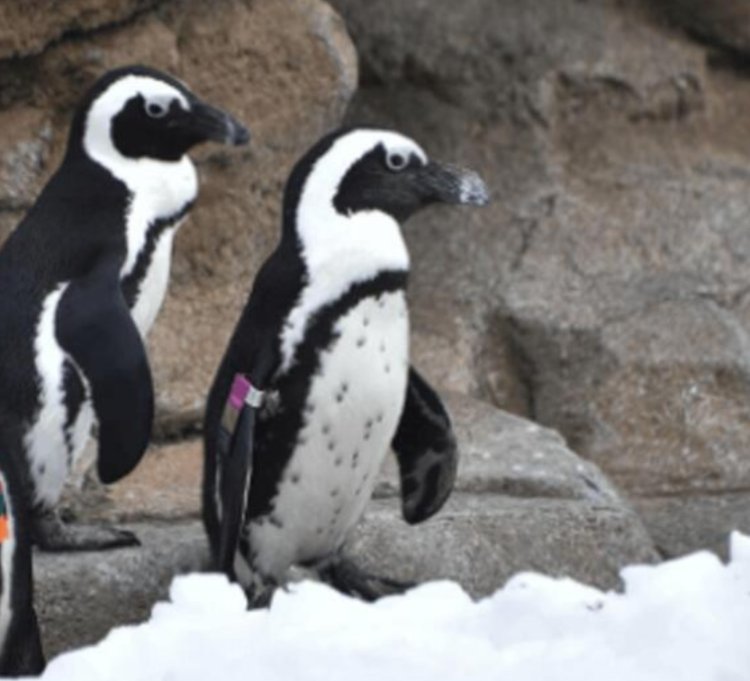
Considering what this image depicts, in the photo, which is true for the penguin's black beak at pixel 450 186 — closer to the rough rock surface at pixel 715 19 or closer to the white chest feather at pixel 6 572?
the white chest feather at pixel 6 572

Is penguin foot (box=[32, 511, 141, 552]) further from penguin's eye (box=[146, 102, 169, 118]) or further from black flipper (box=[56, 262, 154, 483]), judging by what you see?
penguin's eye (box=[146, 102, 169, 118])

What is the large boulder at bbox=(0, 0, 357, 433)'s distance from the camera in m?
3.68

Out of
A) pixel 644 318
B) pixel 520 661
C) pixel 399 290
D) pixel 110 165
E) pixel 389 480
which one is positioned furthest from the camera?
pixel 644 318

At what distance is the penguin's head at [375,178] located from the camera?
257 centimetres

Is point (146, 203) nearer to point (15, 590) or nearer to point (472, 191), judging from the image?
point (472, 191)

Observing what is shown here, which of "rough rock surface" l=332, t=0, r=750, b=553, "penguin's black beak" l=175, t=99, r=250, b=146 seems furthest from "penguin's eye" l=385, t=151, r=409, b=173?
"rough rock surface" l=332, t=0, r=750, b=553

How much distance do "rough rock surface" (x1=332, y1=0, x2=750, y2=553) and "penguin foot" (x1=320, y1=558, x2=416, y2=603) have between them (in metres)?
1.27

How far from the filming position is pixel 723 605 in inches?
30.2

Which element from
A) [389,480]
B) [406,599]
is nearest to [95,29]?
[389,480]

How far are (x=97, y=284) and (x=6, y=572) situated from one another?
0.55 metres

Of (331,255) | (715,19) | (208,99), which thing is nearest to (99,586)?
(331,255)

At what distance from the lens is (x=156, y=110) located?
2822 millimetres

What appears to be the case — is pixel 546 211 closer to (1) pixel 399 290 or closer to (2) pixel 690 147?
(2) pixel 690 147

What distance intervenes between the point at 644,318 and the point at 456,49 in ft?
2.52
